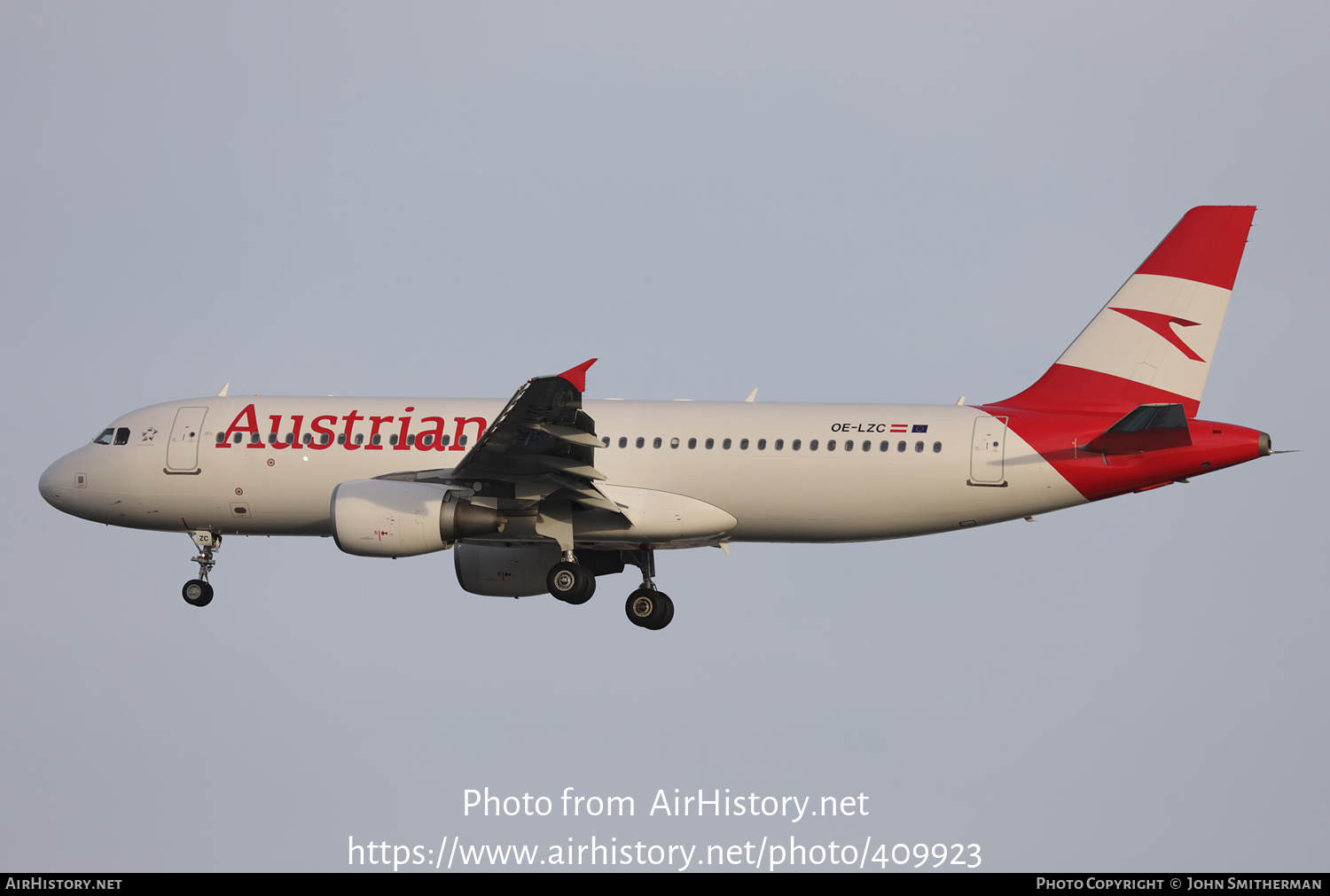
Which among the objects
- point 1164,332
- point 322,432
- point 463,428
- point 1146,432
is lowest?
point 1146,432

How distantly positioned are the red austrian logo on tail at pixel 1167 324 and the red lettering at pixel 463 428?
49.4ft

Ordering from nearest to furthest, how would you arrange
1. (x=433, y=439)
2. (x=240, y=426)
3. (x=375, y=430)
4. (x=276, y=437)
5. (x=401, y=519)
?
(x=401, y=519) → (x=433, y=439) → (x=375, y=430) → (x=276, y=437) → (x=240, y=426)

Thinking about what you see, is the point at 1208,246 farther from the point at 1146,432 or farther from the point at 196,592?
the point at 196,592

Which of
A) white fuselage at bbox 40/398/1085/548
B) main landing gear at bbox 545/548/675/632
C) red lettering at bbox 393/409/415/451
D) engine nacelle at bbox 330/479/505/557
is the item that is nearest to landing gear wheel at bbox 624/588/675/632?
main landing gear at bbox 545/548/675/632

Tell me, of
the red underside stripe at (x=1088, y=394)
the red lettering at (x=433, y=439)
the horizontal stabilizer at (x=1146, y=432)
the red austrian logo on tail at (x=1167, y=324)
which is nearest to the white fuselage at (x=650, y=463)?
the red lettering at (x=433, y=439)

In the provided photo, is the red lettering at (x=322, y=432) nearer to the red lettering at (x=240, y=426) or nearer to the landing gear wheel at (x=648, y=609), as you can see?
the red lettering at (x=240, y=426)

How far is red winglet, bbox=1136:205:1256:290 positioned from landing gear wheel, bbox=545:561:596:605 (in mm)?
14570

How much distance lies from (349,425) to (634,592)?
788 cm

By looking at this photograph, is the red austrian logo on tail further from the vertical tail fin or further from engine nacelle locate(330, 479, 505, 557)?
engine nacelle locate(330, 479, 505, 557)

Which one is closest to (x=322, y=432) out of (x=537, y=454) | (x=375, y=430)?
(x=375, y=430)

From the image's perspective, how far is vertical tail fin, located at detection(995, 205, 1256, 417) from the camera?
36594mm

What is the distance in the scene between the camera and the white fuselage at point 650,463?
35906mm

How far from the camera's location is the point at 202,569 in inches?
1607

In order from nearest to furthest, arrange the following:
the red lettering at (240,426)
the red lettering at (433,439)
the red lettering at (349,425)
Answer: the red lettering at (433,439) < the red lettering at (349,425) < the red lettering at (240,426)
